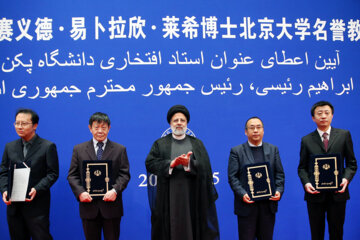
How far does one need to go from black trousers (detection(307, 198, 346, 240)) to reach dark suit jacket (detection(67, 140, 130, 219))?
1.86 meters

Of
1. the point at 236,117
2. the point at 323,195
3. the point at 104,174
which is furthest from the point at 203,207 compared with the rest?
the point at 236,117

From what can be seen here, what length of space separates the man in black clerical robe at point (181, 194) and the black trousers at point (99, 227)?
379 millimetres

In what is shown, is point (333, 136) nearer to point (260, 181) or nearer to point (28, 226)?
point (260, 181)

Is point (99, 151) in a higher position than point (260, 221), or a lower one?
higher

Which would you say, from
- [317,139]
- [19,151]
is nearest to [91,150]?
[19,151]

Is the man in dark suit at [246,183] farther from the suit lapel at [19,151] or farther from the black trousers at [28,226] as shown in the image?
the suit lapel at [19,151]

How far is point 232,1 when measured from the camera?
4.39m

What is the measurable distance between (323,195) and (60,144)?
3046 mm

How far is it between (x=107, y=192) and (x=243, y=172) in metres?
1.27

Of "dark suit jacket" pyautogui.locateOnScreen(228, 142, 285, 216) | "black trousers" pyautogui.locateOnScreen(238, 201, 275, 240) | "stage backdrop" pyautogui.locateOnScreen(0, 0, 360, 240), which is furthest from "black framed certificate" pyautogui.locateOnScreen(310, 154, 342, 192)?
"stage backdrop" pyautogui.locateOnScreen(0, 0, 360, 240)

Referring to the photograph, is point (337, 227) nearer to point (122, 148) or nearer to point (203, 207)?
point (203, 207)

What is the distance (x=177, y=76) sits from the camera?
4.33 m

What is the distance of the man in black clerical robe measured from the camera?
3066mm

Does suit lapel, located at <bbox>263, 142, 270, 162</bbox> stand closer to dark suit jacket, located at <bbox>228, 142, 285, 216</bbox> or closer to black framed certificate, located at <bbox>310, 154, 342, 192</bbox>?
dark suit jacket, located at <bbox>228, 142, 285, 216</bbox>
